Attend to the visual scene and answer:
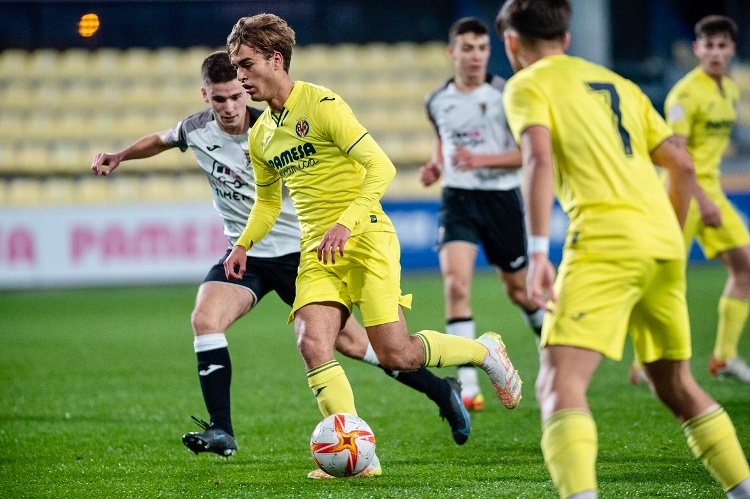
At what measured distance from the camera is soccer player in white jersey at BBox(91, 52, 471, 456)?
5094mm

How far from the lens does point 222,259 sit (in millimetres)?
5438

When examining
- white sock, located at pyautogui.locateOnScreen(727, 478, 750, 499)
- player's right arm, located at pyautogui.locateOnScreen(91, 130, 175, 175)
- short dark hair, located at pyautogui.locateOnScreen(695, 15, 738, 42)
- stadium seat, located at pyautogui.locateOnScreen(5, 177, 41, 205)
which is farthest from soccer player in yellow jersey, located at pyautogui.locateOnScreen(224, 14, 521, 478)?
stadium seat, located at pyautogui.locateOnScreen(5, 177, 41, 205)

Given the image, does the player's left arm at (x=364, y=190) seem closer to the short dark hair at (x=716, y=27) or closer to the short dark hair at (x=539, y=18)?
the short dark hair at (x=539, y=18)

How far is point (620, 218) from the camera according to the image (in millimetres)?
3340

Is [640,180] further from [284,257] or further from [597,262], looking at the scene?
[284,257]

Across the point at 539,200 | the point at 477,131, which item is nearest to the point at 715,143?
the point at 477,131

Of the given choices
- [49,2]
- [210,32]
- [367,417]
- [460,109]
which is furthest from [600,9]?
[367,417]

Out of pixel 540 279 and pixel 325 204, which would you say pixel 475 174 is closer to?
pixel 325 204

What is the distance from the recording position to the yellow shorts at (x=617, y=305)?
328 cm

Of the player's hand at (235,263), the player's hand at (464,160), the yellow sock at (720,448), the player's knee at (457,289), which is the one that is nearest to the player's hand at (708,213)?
the yellow sock at (720,448)

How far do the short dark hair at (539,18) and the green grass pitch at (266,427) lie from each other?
1.84 meters

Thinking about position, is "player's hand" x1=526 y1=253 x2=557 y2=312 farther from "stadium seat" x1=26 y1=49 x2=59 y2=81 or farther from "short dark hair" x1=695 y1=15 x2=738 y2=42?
"stadium seat" x1=26 y1=49 x2=59 y2=81

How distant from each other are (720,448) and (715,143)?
163 inches

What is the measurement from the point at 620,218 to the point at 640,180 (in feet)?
0.53
